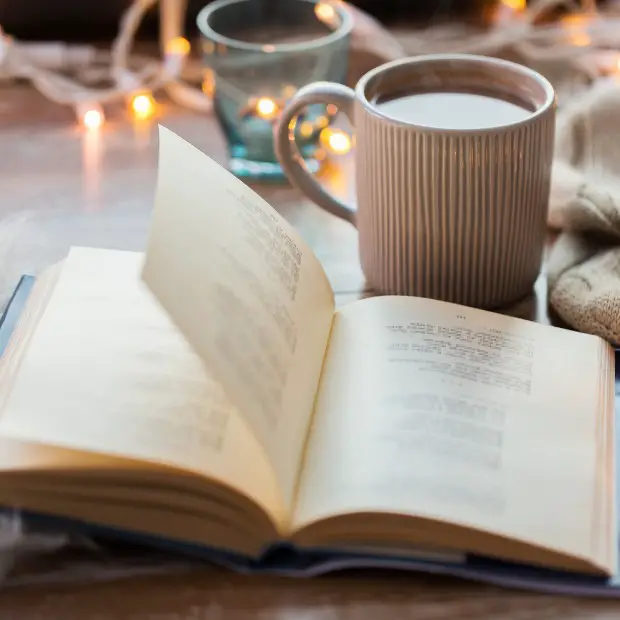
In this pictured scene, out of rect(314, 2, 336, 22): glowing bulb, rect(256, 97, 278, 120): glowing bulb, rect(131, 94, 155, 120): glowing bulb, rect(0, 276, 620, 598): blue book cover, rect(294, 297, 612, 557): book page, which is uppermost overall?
rect(314, 2, 336, 22): glowing bulb

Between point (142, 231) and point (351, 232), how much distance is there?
170 millimetres

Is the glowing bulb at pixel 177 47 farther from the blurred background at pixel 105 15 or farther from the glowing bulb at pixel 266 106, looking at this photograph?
the glowing bulb at pixel 266 106

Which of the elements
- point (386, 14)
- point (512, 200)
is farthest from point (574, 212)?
point (386, 14)

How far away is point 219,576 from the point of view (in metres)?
0.46

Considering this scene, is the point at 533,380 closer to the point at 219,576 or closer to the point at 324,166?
the point at 219,576

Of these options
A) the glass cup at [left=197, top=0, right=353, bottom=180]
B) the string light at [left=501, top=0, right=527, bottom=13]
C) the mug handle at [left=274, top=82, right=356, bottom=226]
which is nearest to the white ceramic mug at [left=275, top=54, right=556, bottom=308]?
the mug handle at [left=274, top=82, right=356, bottom=226]

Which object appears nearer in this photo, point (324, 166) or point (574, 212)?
point (574, 212)

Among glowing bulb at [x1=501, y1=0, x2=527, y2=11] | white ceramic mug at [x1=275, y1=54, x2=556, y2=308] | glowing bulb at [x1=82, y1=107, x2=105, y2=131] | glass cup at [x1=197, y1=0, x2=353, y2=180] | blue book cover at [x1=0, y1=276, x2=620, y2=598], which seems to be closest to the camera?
blue book cover at [x1=0, y1=276, x2=620, y2=598]

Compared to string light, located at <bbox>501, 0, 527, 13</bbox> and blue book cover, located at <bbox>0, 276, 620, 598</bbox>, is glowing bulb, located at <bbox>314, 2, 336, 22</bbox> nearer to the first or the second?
string light, located at <bbox>501, 0, 527, 13</bbox>

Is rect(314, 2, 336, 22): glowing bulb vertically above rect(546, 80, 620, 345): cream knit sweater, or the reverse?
rect(314, 2, 336, 22): glowing bulb

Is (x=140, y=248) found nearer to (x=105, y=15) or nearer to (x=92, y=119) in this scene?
(x=92, y=119)

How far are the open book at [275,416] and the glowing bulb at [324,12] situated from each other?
12.4 inches

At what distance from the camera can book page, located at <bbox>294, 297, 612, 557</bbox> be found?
1.46 ft

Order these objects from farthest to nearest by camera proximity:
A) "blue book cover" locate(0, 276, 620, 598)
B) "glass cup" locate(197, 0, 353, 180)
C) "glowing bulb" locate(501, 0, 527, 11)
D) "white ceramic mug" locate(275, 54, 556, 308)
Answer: "glowing bulb" locate(501, 0, 527, 11), "glass cup" locate(197, 0, 353, 180), "white ceramic mug" locate(275, 54, 556, 308), "blue book cover" locate(0, 276, 620, 598)
